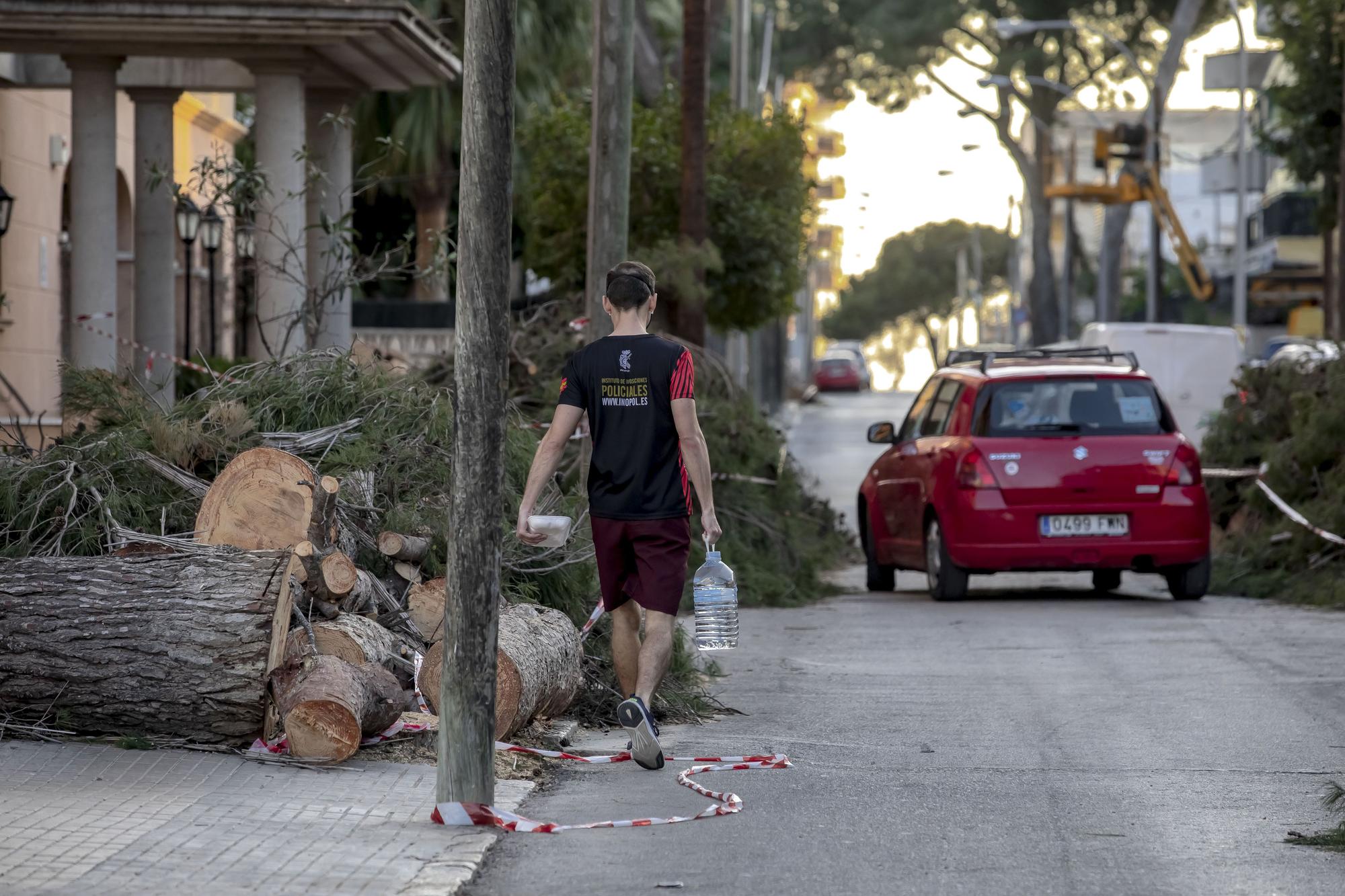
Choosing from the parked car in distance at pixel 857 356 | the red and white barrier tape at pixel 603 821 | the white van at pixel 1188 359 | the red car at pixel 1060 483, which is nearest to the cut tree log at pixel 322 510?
the red and white barrier tape at pixel 603 821

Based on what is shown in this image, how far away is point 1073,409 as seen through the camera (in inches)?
571

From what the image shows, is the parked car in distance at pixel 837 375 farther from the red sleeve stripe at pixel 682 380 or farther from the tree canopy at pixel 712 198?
the red sleeve stripe at pixel 682 380

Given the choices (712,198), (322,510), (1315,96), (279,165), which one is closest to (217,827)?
(322,510)

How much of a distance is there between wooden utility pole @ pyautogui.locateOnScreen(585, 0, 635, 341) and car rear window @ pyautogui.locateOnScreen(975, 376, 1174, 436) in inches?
109

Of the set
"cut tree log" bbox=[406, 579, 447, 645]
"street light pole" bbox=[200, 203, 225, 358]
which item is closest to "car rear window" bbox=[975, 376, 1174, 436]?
"cut tree log" bbox=[406, 579, 447, 645]

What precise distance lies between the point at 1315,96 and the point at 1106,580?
22.2 m

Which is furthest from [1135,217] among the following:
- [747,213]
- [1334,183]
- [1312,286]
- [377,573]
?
[377,573]

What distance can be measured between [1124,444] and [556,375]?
4.22m

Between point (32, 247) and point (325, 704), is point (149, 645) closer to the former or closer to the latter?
point (325, 704)

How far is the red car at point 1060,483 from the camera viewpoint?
14062 millimetres

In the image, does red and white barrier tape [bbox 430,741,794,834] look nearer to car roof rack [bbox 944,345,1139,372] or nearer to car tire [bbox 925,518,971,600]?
car tire [bbox 925,518,971,600]

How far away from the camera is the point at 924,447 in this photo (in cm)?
1501

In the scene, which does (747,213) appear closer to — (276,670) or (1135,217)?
(276,670)

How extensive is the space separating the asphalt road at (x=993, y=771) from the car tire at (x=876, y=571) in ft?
8.47
